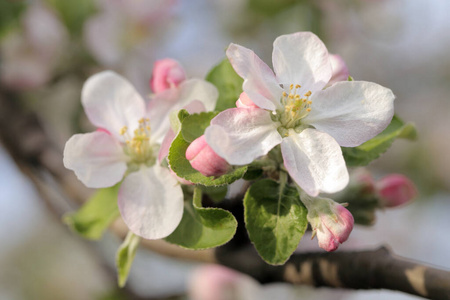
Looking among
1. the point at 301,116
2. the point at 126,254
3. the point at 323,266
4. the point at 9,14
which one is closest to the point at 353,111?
the point at 301,116

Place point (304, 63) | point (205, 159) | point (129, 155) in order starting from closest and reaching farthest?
1. point (205, 159)
2. point (304, 63)
3. point (129, 155)

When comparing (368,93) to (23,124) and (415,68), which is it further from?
(415,68)

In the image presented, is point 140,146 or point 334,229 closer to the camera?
point 334,229

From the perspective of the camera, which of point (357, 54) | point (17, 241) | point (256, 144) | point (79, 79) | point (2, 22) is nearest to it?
point (256, 144)

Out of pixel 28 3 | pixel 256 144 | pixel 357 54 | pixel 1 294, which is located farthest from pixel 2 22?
pixel 1 294

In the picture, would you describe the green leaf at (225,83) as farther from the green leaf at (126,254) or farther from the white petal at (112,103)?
→ the green leaf at (126,254)

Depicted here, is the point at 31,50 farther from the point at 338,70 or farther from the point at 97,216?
the point at 338,70
